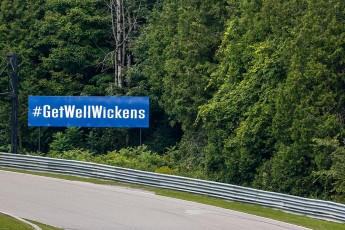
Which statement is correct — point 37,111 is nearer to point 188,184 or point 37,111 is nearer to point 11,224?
point 188,184

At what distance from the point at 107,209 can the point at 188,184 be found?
6278 millimetres

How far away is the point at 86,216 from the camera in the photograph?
115 feet

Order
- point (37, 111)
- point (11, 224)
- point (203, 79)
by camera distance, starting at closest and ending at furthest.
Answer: point (11, 224) < point (37, 111) < point (203, 79)

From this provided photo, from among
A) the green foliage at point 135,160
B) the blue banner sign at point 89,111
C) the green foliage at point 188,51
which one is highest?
the green foliage at point 188,51

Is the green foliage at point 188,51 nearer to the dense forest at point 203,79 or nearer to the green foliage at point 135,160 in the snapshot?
the dense forest at point 203,79

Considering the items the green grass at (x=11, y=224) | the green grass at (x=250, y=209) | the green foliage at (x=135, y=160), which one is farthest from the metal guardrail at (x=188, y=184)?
the green grass at (x=11, y=224)

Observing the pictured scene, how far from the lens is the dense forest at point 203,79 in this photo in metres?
46.4

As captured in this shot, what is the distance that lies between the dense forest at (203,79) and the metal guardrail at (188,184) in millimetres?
3702

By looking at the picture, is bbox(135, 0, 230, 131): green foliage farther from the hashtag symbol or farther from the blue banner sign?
the hashtag symbol

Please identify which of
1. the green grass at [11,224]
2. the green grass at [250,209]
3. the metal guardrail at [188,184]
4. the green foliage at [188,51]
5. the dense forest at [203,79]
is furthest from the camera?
the green foliage at [188,51]

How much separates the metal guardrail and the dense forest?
3702 millimetres

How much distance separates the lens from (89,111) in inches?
2042

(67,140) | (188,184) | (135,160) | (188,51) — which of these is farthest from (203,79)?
(188,184)

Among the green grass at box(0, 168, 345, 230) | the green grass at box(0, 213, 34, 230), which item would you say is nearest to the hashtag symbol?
the green grass at box(0, 168, 345, 230)
